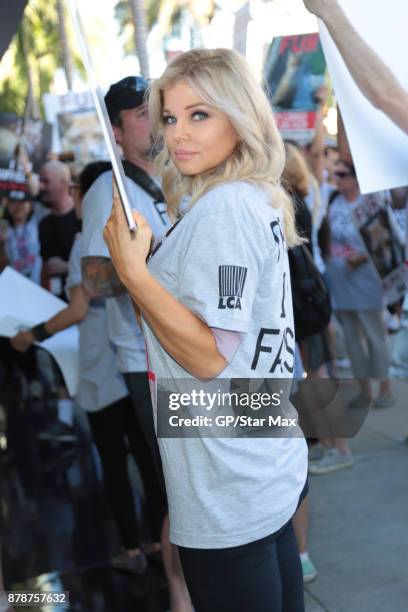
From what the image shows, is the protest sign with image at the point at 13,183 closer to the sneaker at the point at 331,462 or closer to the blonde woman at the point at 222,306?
Result: the sneaker at the point at 331,462

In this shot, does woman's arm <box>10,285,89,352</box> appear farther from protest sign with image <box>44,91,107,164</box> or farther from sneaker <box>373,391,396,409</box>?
protest sign with image <box>44,91,107,164</box>

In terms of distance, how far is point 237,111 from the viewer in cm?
158

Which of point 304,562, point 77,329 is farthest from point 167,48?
point 304,562

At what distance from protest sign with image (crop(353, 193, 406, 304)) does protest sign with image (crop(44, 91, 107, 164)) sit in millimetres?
3376

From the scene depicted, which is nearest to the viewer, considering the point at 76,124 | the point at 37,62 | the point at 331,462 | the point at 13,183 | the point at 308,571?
the point at 308,571

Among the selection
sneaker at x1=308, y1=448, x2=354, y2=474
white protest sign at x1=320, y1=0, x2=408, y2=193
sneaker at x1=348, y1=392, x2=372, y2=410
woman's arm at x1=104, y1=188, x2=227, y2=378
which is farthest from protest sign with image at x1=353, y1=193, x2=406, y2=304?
woman's arm at x1=104, y1=188, x2=227, y2=378

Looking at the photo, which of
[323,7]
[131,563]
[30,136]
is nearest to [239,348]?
[323,7]

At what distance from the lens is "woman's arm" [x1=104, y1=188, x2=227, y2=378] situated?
1.44 m

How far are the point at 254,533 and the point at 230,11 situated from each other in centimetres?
156

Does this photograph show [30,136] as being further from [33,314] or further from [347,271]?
[33,314]

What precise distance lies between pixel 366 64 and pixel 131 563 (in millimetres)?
2240

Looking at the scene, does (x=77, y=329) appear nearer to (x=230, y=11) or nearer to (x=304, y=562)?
(x=304, y=562)

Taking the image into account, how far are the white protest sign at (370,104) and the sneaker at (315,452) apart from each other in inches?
104

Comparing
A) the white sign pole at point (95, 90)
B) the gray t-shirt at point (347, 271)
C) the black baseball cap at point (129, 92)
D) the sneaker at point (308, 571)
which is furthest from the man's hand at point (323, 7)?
the gray t-shirt at point (347, 271)
